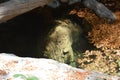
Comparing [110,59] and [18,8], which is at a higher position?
[18,8]

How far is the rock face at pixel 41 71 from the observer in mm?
3867

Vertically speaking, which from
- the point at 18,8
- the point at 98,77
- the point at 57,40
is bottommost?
the point at 98,77

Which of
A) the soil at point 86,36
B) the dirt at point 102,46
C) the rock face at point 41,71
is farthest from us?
the soil at point 86,36

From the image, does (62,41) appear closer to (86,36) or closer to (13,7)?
(86,36)

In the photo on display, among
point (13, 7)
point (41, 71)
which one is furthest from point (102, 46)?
point (41, 71)

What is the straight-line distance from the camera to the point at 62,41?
247 inches

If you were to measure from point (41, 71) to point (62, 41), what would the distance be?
236cm

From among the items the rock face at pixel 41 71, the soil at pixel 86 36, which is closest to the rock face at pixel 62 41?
the soil at pixel 86 36

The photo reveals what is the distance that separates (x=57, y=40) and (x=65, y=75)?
2.39 m

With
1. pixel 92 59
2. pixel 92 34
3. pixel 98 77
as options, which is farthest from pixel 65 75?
pixel 92 34

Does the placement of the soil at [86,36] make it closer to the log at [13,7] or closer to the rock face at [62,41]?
the rock face at [62,41]

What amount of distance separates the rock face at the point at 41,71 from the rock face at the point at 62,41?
1.41 meters

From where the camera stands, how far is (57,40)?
629 cm

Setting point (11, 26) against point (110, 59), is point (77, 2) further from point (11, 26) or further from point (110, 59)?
point (110, 59)
